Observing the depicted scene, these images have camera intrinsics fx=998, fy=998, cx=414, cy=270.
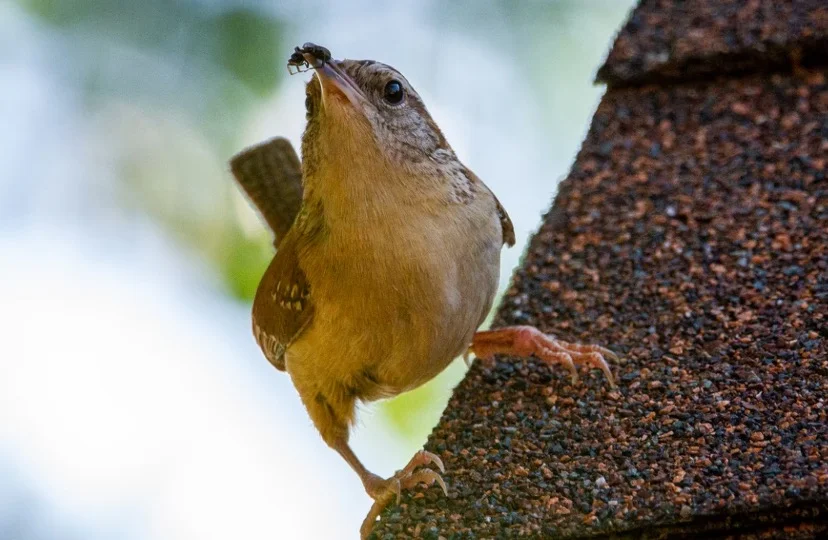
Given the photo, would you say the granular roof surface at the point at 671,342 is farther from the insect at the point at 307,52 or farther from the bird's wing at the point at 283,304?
the insect at the point at 307,52

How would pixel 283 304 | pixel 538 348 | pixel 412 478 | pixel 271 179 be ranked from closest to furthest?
1. pixel 412 478
2. pixel 538 348
3. pixel 283 304
4. pixel 271 179

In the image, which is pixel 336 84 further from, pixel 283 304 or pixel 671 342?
pixel 671 342

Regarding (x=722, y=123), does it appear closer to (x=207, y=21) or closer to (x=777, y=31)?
(x=777, y=31)

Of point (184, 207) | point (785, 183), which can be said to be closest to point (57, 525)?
point (184, 207)

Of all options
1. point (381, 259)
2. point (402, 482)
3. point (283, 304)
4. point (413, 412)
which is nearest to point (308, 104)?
point (381, 259)

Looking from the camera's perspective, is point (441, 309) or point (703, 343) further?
point (441, 309)

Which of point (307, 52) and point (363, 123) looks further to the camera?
point (363, 123)
